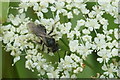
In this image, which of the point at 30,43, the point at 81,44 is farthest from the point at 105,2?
the point at 30,43

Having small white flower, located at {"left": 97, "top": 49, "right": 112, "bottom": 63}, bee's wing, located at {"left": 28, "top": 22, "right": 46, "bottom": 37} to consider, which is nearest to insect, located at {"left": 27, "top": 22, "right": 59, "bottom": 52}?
bee's wing, located at {"left": 28, "top": 22, "right": 46, "bottom": 37}

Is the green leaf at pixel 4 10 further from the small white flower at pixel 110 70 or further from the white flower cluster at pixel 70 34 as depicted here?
the small white flower at pixel 110 70

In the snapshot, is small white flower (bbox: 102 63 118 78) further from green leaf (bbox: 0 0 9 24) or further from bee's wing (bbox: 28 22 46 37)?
green leaf (bbox: 0 0 9 24)

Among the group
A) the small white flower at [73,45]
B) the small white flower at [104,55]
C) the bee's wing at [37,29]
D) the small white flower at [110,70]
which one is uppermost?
the bee's wing at [37,29]

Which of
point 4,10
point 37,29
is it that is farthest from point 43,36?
point 4,10

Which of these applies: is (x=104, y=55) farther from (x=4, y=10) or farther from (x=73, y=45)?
(x=4, y=10)

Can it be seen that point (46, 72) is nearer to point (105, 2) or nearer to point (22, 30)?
point (22, 30)

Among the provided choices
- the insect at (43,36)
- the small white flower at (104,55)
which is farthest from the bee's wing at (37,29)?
the small white flower at (104,55)
